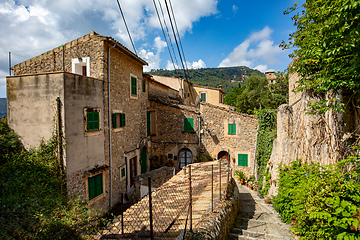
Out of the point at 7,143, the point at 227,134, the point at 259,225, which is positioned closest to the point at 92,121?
the point at 7,143

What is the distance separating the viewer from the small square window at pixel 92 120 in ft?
28.1

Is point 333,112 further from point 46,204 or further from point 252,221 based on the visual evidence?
point 46,204

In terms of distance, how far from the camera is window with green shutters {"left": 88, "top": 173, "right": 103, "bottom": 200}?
8609mm

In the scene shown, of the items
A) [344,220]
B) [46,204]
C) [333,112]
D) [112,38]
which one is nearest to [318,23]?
[333,112]

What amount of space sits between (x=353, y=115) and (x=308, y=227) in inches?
145

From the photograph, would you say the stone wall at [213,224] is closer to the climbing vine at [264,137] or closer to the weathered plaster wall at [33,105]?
the weathered plaster wall at [33,105]

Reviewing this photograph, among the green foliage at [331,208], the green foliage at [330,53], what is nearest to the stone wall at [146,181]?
the green foliage at [331,208]

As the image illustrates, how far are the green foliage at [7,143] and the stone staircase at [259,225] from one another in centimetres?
856

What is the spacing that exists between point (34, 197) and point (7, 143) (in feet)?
10.4

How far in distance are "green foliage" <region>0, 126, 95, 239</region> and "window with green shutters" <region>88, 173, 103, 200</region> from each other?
134cm

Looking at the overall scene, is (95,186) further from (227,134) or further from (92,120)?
(227,134)

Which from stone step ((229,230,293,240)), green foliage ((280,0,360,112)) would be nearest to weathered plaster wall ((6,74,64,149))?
stone step ((229,230,293,240))

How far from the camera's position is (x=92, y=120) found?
8797 mm

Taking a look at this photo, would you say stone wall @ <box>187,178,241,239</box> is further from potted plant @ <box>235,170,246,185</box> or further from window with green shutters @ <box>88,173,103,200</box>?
potted plant @ <box>235,170,246,185</box>
